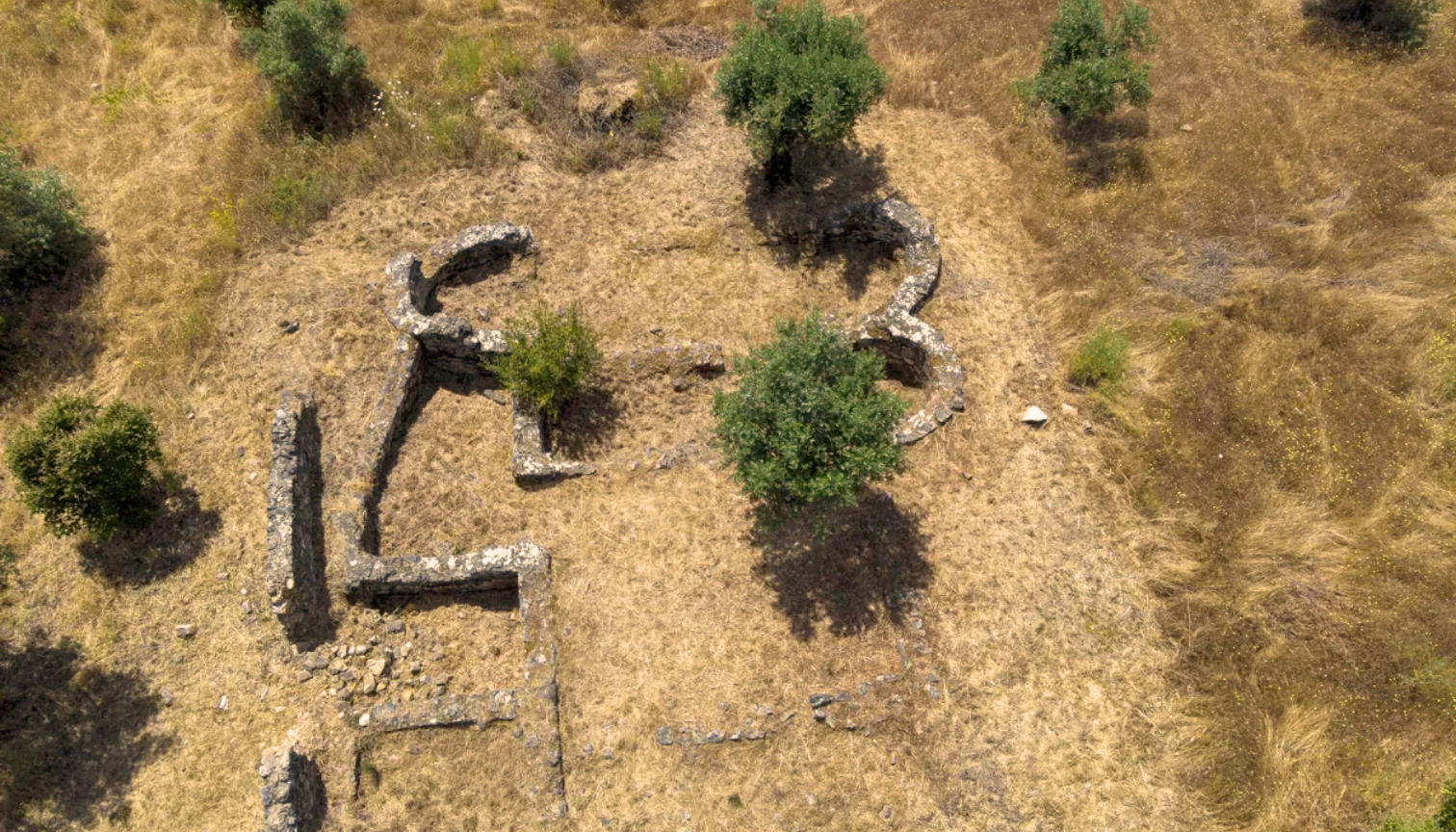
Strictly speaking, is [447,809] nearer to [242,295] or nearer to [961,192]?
[242,295]

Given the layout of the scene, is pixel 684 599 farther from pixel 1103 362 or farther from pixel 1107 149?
pixel 1107 149

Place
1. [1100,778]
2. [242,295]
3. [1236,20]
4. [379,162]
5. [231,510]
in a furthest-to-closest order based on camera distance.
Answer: [1236,20]
[379,162]
[242,295]
[231,510]
[1100,778]

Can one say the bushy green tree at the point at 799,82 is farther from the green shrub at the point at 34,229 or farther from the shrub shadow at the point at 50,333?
the green shrub at the point at 34,229

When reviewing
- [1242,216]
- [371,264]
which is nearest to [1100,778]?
[1242,216]

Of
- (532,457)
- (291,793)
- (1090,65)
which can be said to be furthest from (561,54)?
(291,793)

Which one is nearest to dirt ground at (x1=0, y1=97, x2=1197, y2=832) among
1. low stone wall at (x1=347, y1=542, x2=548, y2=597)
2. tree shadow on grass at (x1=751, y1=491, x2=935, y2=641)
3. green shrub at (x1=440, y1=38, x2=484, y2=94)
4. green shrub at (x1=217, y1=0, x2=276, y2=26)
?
tree shadow on grass at (x1=751, y1=491, x2=935, y2=641)

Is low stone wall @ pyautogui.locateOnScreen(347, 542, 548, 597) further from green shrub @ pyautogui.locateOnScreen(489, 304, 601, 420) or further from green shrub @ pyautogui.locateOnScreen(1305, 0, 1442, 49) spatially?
green shrub @ pyautogui.locateOnScreen(1305, 0, 1442, 49)

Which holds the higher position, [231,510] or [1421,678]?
[231,510]

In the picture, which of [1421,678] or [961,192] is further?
[961,192]
